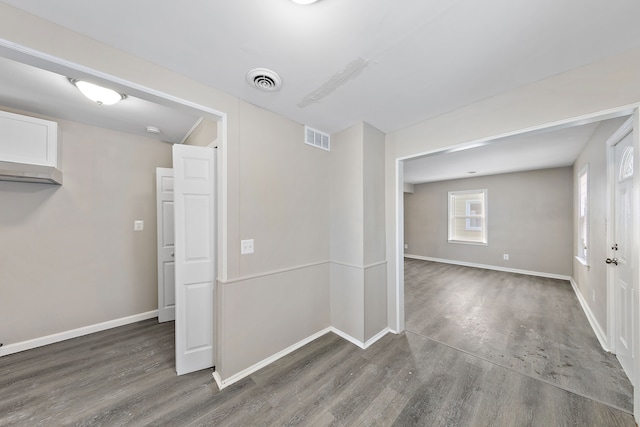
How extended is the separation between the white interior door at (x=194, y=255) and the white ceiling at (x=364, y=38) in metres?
0.72

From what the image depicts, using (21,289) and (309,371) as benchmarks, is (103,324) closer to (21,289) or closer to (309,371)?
(21,289)

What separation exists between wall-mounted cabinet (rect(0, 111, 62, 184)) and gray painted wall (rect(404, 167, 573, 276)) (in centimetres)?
765

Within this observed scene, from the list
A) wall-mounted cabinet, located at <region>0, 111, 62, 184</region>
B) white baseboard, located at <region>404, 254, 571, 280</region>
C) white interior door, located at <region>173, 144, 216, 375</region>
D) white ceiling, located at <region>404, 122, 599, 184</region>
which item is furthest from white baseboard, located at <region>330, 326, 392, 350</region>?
white baseboard, located at <region>404, 254, 571, 280</region>

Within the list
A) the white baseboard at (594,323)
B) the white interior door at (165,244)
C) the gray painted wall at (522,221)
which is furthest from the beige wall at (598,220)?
the white interior door at (165,244)

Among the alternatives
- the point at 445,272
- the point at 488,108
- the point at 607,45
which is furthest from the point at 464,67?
the point at 445,272

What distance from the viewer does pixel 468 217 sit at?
6113mm

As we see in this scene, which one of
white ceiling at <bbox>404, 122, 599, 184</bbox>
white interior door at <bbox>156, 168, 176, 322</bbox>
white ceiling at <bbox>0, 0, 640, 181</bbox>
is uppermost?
white ceiling at <bbox>0, 0, 640, 181</bbox>

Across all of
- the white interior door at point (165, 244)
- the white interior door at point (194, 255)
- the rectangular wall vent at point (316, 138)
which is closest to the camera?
the white interior door at point (194, 255)

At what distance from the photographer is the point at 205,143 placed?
243 centimetres

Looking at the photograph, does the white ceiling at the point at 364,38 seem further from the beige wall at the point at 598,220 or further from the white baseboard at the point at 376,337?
the white baseboard at the point at 376,337

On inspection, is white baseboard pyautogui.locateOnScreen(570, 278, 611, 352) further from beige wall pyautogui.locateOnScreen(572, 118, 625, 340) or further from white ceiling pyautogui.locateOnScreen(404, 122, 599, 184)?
white ceiling pyautogui.locateOnScreen(404, 122, 599, 184)

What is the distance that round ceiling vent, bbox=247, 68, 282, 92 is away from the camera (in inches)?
63.4

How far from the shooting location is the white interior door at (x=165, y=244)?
9.43 feet

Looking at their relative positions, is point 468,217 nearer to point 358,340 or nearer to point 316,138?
point 358,340
